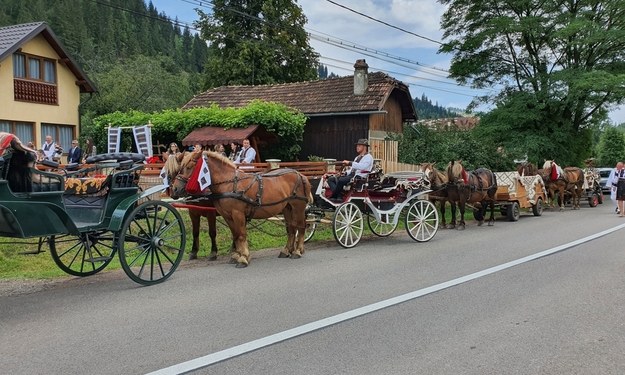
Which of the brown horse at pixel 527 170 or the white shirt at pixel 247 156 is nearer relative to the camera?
the white shirt at pixel 247 156

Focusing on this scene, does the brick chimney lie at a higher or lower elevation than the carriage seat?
higher

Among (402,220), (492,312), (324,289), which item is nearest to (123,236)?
(324,289)

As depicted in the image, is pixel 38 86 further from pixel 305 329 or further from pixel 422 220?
pixel 305 329

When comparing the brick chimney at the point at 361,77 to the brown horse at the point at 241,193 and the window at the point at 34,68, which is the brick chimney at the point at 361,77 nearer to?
the brown horse at the point at 241,193

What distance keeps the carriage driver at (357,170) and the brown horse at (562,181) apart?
42.0 ft

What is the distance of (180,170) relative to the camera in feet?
28.8

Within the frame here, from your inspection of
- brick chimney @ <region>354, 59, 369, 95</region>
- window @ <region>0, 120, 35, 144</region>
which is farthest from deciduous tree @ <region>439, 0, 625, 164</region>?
window @ <region>0, 120, 35, 144</region>

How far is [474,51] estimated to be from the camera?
2973cm

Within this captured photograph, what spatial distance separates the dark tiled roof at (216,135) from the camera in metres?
21.9

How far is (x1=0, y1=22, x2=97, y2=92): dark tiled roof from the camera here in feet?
81.3

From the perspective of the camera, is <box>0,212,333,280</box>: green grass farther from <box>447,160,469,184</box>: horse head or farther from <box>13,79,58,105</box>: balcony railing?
<box>13,79,58,105</box>: balcony railing

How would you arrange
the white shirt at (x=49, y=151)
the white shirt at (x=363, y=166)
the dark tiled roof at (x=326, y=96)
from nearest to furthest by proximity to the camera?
1. the white shirt at (x=363, y=166)
2. the white shirt at (x=49, y=151)
3. the dark tiled roof at (x=326, y=96)

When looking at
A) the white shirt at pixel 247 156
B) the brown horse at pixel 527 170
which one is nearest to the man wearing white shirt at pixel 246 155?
the white shirt at pixel 247 156

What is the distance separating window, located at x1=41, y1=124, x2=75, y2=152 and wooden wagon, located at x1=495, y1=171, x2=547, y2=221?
2252 cm
